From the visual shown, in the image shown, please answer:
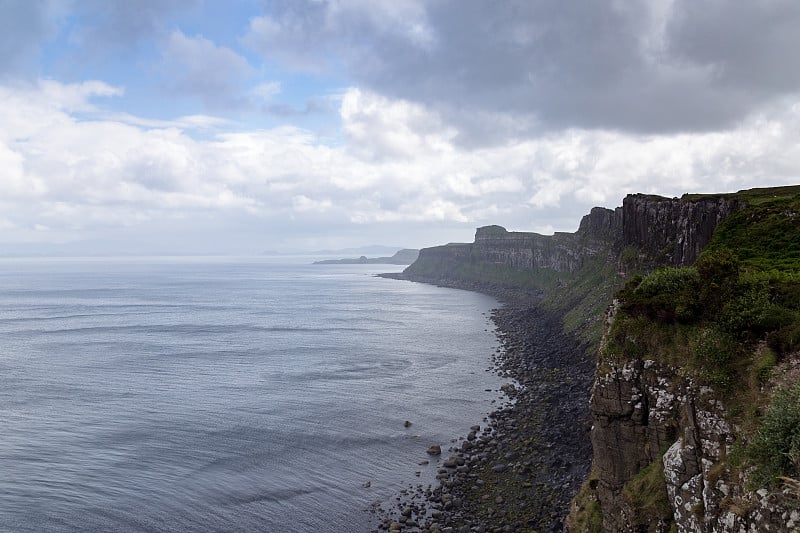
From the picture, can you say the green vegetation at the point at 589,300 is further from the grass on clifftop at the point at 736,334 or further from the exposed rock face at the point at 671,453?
the exposed rock face at the point at 671,453

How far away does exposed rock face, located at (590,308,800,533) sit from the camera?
1816 centimetres

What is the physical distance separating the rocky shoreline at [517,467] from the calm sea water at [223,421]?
2.83 metres

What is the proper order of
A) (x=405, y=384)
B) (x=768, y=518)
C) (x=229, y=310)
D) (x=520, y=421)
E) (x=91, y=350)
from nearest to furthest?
(x=768, y=518) → (x=520, y=421) → (x=405, y=384) → (x=91, y=350) → (x=229, y=310)

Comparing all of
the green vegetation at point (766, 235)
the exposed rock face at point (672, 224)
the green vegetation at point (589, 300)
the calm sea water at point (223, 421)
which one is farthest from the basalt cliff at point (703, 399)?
the green vegetation at point (589, 300)

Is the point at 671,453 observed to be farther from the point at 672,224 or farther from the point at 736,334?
the point at 672,224

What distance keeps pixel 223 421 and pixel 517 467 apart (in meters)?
32.8

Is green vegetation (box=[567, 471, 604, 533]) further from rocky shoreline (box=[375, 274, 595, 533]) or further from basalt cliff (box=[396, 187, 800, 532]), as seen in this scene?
rocky shoreline (box=[375, 274, 595, 533])

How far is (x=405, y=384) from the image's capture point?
3036 inches

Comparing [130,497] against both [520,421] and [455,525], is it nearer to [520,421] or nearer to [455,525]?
[455,525]

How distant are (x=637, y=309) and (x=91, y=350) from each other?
3911 inches

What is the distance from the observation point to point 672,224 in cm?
7744

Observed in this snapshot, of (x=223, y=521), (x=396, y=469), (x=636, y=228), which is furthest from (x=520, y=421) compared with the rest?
(x=636, y=228)

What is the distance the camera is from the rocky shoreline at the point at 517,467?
38719mm

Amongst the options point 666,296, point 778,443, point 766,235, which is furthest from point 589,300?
point 778,443
